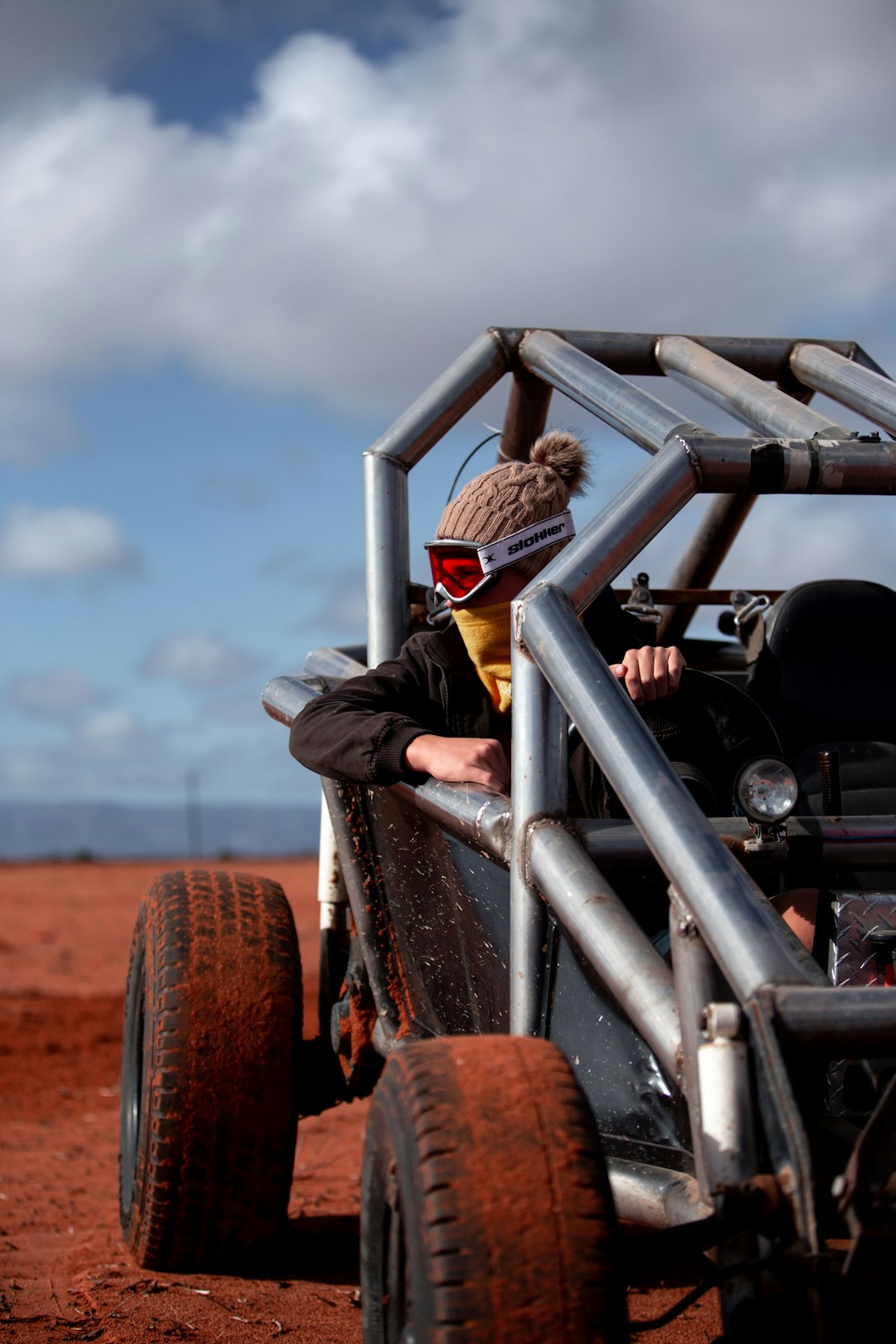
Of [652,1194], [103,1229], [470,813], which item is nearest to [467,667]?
[470,813]

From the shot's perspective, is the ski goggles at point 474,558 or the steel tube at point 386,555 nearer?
the ski goggles at point 474,558

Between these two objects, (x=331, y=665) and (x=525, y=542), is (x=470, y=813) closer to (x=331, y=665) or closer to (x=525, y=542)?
(x=525, y=542)

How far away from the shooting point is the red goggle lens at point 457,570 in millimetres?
2660

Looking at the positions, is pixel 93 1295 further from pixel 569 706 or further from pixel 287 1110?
pixel 569 706

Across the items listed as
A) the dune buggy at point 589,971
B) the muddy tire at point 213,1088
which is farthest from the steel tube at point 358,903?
the muddy tire at point 213,1088

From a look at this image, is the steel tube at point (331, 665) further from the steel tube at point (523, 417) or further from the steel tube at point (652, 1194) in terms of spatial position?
the steel tube at point (652, 1194)

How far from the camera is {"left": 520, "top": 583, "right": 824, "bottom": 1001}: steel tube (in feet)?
5.57

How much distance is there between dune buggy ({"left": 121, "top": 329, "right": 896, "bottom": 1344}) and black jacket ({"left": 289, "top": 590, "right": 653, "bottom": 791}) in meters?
0.11

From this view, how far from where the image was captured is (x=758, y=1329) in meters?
1.55

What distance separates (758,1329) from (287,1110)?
68.2 inches

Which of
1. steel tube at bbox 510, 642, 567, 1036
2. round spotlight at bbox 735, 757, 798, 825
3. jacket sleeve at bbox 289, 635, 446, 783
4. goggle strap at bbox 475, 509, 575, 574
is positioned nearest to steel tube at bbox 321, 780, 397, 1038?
jacket sleeve at bbox 289, 635, 446, 783

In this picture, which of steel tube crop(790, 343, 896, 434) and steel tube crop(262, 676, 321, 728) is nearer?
steel tube crop(790, 343, 896, 434)

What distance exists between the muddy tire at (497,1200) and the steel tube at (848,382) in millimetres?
1799

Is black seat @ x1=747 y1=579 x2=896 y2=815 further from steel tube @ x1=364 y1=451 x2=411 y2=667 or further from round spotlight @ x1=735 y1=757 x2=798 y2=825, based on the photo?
round spotlight @ x1=735 y1=757 x2=798 y2=825
